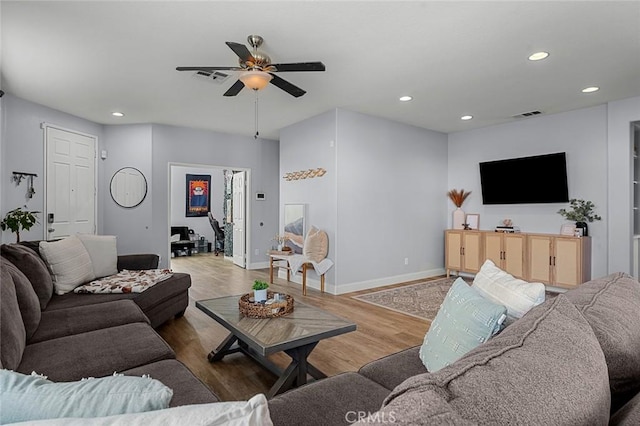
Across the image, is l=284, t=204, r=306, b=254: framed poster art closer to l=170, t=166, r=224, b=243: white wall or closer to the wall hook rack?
the wall hook rack

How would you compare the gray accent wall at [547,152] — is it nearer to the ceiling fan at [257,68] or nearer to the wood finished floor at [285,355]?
the wood finished floor at [285,355]

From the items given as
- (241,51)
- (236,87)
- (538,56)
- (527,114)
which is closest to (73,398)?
(241,51)

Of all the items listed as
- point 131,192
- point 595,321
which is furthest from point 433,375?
point 131,192

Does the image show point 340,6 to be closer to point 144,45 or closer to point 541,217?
point 144,45

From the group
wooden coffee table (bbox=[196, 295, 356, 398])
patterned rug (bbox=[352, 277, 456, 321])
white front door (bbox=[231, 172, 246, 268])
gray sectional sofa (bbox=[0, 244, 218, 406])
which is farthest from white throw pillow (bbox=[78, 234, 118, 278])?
white front door (bbox=[231, 172, 246, 268])

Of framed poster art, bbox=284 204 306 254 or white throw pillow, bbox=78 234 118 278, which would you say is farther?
framed poster art, bbox=284 204 306 254

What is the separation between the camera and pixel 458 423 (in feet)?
1.60

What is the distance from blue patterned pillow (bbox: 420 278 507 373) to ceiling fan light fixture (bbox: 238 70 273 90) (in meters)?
2.20

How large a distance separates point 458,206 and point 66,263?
232 inches

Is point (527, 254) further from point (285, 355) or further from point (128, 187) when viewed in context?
point (128, 187)

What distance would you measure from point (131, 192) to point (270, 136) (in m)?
2.73

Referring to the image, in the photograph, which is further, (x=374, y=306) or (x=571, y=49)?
(x=374, y=306)

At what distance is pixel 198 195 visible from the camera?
33.3ft

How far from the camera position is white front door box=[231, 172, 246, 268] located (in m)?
7.13
